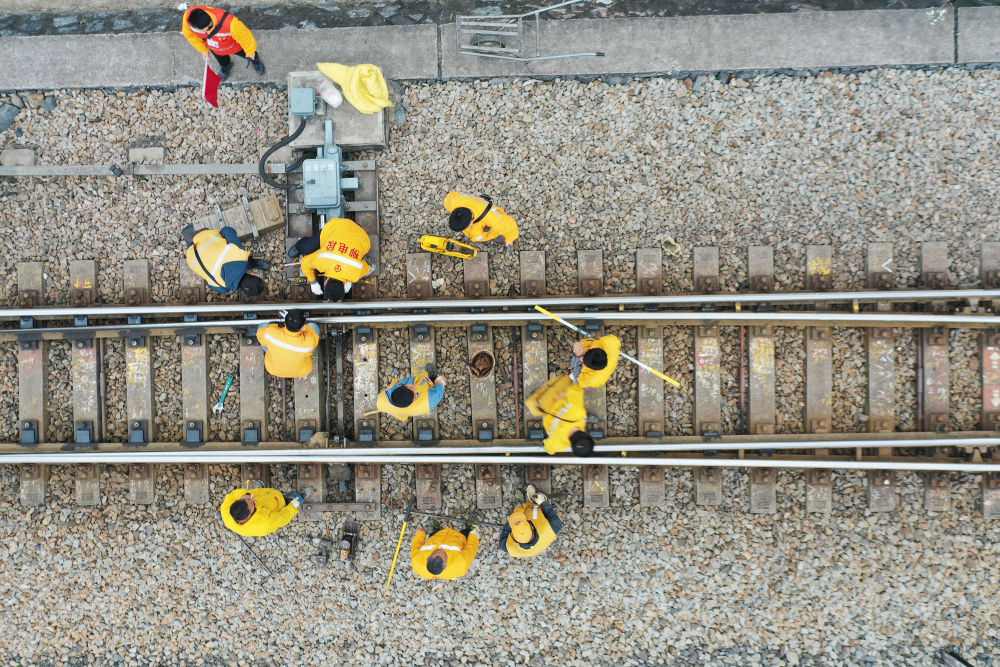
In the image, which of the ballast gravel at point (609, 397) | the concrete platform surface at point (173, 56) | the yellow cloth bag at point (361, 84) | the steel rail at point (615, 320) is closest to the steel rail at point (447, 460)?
the ballast gravel at point (609, 397)

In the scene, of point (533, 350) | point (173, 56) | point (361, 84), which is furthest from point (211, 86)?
point (533, 350)

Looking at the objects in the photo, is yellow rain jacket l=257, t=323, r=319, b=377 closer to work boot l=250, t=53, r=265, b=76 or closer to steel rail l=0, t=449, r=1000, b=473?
steel rail l=0, t=449, r=1000, b=473

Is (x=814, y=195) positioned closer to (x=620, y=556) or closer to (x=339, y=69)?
(x=620, y=556)

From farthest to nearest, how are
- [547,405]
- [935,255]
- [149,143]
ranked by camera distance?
1. [149,143]
2. [935,255]
3. [547,405]

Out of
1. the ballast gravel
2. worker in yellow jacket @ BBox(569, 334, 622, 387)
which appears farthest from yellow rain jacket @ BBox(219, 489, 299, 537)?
worker in yellow jacket @ BBox(569, 334, 622, 387)

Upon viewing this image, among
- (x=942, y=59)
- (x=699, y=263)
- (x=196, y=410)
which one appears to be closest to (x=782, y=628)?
(x=699, y=263)

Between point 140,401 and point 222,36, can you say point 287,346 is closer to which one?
point 140,401

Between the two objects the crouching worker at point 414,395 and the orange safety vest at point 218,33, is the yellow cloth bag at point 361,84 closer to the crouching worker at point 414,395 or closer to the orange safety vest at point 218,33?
the orange safety vest at point 218,33
